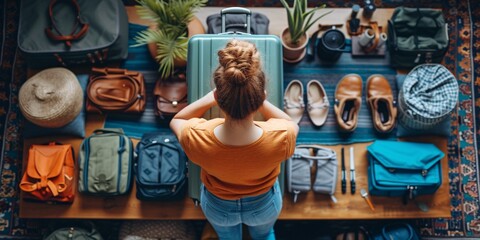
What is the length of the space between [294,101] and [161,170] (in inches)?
33.1

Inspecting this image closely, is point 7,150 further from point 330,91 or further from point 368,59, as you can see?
point 368,59

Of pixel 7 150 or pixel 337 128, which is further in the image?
pixel 7 150

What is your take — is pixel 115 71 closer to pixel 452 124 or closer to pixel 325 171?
pixel 325 171

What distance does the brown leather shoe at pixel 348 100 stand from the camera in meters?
2.49

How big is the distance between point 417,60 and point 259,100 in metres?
1.62

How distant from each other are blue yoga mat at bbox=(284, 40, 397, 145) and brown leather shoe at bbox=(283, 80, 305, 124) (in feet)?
0.18

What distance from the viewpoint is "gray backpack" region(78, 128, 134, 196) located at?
2328 mm

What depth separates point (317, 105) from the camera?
2518mm

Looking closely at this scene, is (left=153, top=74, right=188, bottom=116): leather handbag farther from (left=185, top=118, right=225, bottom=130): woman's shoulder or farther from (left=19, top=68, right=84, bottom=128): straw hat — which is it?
(left=185, top=118, right=225, bottom=130): woman's shoulder

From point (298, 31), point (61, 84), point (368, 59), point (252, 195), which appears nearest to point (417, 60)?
point (368, 59)

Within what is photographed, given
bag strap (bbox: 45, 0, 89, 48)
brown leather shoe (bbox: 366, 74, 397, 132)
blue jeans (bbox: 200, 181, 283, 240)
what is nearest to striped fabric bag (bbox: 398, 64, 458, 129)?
brown leather shoe (bbox: 366, 74, 397, 132)

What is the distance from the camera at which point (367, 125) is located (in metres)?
2.53

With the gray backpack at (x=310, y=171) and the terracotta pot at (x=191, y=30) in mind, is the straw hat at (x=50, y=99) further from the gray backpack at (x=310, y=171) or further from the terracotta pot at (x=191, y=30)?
the gray backpack at (x=310, y=171)

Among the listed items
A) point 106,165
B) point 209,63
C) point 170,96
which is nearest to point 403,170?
point 209,63
